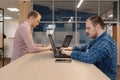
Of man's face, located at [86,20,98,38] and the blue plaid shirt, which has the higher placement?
man's face, located at [86,20,98,38]

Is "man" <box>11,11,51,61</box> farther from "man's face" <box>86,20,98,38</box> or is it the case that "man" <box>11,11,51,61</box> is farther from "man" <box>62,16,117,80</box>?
"man's face" <box>86,20,98,38</box>

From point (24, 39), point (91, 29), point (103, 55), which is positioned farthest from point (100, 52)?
point (24, 39)

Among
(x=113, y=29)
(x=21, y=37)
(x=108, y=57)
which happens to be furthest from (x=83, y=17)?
(x=108, y=57)

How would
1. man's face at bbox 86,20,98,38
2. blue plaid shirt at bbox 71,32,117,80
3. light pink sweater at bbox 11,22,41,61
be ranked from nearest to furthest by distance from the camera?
blue plaid shirt at bbox 71,32,117,80 → man's face at bbox 86,20,98,38 → light pink sweater at bbox 11,22,41,61

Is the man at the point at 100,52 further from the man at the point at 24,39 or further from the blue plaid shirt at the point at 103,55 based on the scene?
the man at the point at 24,39

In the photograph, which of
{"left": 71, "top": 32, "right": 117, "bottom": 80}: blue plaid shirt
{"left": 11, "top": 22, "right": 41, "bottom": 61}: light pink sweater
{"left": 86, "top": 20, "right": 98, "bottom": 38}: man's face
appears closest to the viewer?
{"left": 71, "top": 32, "right": 117, "bottom": 80}: blue plaid shirt

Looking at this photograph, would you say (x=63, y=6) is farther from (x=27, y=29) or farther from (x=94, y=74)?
(x=94, y=74)

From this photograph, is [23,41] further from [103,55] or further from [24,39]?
[103,55]

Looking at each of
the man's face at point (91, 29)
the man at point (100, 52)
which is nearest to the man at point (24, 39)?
the man at point (100, 52)

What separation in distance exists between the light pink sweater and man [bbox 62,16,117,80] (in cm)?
85

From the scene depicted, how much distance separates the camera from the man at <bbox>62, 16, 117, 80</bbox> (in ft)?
7.32

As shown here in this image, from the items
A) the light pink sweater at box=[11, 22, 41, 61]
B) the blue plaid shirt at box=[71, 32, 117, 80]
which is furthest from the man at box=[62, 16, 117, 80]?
the light pink sweater at box=[11, 22, 41, 61]

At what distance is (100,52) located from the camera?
223 centimetres

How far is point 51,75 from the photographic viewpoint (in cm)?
167
